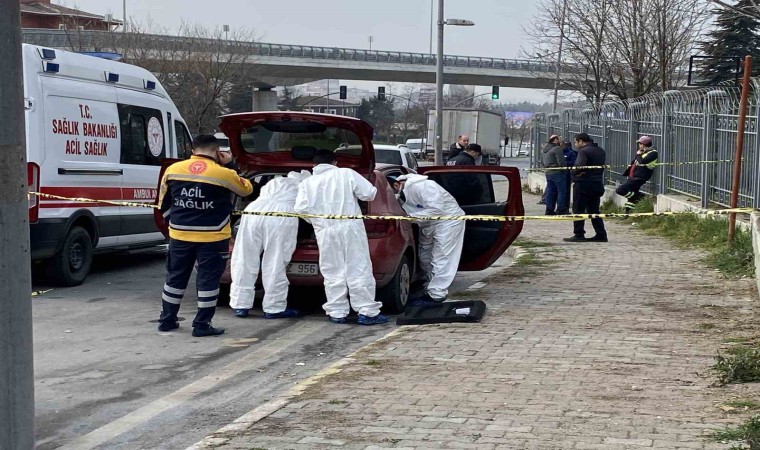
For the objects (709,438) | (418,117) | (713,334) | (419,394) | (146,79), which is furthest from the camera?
(418,117)

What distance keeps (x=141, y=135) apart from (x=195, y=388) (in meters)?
6.40

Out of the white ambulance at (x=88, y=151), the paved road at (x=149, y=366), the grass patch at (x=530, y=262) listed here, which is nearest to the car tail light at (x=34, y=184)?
the white ambulance at (x=88, y=151)

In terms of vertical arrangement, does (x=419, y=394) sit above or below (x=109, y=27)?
below

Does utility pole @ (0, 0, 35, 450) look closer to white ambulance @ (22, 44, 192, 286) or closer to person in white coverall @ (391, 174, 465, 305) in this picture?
person in white coverall @ (391, 174, 465, 305)

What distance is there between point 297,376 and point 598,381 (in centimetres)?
208

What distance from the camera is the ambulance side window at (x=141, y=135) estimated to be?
1205 cm

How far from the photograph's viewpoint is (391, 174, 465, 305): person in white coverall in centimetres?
A: 995

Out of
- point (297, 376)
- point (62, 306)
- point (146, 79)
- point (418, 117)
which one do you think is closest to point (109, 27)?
point (146, 79)

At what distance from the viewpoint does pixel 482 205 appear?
11.0m

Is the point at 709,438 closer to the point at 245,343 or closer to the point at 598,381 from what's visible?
the point at 598,381

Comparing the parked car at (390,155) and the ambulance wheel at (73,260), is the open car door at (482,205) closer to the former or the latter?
the ambulance wheel at (73,260)

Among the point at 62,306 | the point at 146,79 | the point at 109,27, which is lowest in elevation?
the point at 62,306

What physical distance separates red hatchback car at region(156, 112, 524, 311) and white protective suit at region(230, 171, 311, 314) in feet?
0.61

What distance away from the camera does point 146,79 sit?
1281 centimetres
